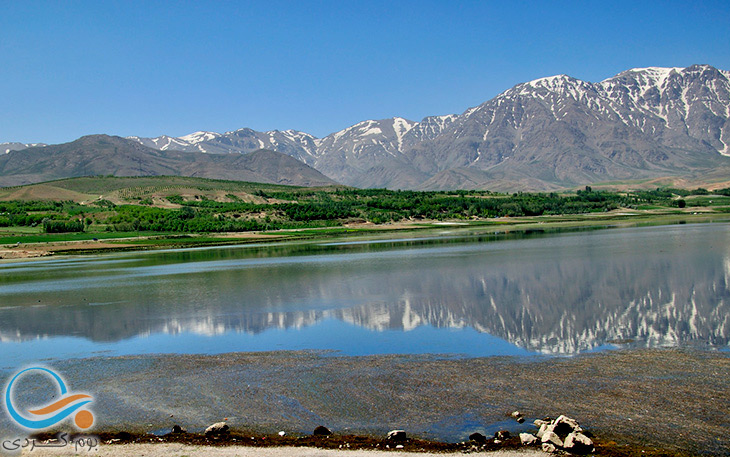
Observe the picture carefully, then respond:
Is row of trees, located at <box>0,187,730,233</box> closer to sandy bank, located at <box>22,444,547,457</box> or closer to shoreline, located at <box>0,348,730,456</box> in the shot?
shoreline, located at <box>0,348,730,456</box>

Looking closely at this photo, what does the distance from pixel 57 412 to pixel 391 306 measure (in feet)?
55.4

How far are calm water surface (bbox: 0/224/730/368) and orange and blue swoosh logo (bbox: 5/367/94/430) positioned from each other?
18.1 ft

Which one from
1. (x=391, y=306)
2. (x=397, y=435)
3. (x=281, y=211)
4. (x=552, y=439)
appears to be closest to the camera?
(x=552, y=439)

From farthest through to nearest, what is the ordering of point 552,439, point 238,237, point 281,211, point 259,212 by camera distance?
point 281,211, point 259,212, point 238,237, point 552,439

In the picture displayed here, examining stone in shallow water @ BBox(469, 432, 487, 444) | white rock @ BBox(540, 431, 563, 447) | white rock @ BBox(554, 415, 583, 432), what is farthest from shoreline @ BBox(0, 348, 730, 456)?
white rock @ BBox(540, 431, 563, 447)

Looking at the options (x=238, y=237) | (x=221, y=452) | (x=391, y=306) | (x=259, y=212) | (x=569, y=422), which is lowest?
(x=238, y=237)

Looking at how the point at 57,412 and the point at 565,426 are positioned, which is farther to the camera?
the point at 57,412

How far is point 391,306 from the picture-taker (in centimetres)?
2900

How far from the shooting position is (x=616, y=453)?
36.6 ft

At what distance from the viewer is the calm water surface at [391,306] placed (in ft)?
70.9

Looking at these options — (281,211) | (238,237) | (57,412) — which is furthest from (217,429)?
(281,211)

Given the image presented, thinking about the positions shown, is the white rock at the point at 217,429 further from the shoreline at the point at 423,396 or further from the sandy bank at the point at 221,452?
the sandy bank at the point at 221,452

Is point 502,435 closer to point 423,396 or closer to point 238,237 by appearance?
point 423,396

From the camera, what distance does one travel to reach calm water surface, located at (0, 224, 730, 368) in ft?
70.9
